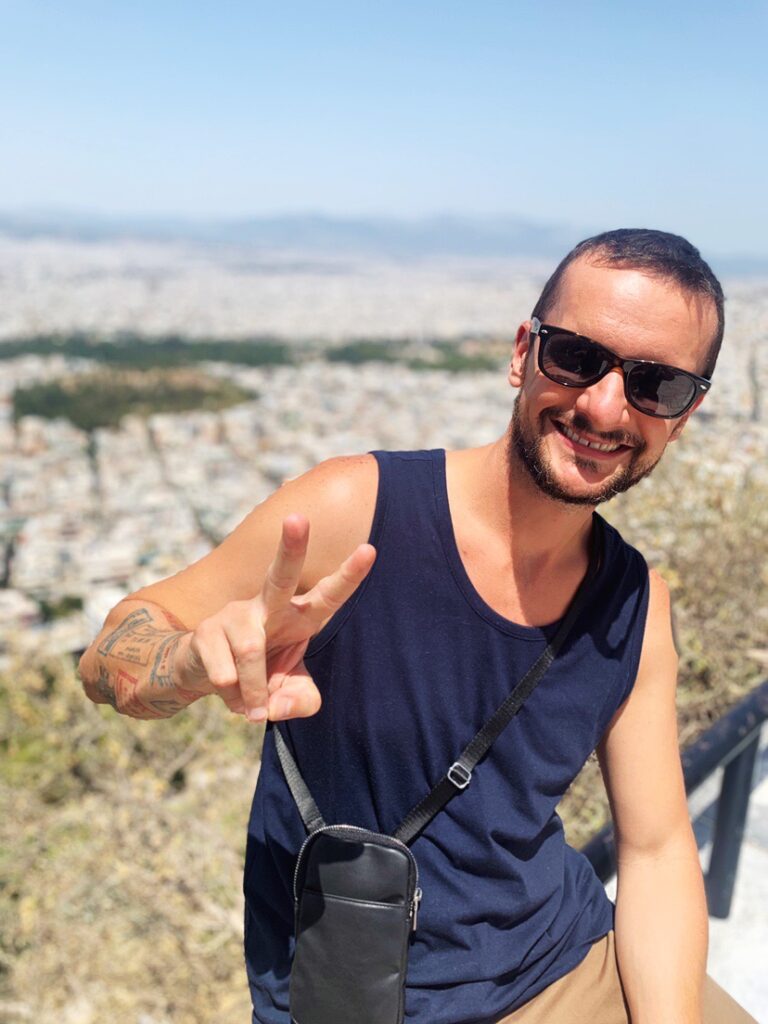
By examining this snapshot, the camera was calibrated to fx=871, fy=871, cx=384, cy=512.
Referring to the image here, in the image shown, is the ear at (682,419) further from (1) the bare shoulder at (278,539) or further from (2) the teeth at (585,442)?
(1) the bare shoulder at (278,539)

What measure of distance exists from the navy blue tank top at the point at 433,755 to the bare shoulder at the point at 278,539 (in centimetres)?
3

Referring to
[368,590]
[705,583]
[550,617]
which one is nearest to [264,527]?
[368,590]

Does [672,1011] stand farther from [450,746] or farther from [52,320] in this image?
[52,320]

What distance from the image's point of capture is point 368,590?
1143mm

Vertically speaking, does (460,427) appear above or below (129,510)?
above

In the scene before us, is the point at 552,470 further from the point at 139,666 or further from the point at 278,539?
the point at 139,666

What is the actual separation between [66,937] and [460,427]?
25.2 meters

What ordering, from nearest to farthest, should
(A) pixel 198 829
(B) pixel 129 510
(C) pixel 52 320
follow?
(A) pixel 198 829 → (B) pixel 129 510 → (C) pixel 52 320

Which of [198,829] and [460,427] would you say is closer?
[198,829]

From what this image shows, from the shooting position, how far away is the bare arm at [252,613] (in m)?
0.90

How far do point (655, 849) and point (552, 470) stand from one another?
0.64m

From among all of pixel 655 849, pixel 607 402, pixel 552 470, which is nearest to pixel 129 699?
pixel 552 470

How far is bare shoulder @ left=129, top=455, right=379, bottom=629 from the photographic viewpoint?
45.9 inches

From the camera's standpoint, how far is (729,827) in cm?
197
